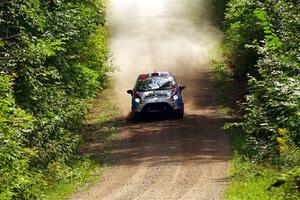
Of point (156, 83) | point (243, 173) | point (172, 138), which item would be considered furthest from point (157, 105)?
point (243, 173)

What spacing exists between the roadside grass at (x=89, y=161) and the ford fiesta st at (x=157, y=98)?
1.49 meters

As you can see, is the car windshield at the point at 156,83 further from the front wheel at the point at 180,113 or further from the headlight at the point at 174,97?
the front wheel at the point at 180,113

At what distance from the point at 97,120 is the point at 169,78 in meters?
4.09

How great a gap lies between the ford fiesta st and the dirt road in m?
0.61

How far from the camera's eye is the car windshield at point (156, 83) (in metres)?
24.9

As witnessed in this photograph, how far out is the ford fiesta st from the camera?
24297 millimetres

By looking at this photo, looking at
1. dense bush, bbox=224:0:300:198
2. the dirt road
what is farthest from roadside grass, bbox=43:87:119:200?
dense bush, bbox=224:0:300:198

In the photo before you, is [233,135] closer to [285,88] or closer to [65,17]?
[65,17]

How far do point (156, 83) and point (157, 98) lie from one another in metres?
1.12

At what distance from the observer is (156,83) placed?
25.2 meters

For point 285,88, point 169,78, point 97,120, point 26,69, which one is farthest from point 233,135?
point 285,88

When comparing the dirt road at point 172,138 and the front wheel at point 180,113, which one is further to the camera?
the front wheel at point 180,113

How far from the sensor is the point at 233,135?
21.8 metres

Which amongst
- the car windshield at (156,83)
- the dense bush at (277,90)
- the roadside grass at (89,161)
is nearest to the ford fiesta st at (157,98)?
the car windshield at (156,83)
